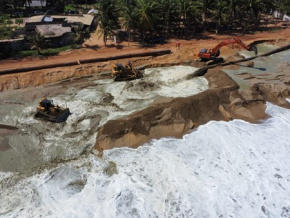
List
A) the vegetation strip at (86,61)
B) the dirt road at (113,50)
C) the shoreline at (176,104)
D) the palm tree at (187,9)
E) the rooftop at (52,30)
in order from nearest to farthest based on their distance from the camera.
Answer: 1. the shoreline at (176,104)
2. the vegetation strip at (86,61)
3. the dirt road at (113,50)
4. the rooftop at (52,30)
5. the palm tree at (187,9)

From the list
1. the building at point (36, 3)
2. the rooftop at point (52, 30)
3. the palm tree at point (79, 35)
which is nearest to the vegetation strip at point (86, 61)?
the palm tree at point (79, 35)

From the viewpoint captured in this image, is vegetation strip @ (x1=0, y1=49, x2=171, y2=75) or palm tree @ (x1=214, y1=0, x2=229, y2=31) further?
palm tree @ (x1=214, y1=0, x2=229, y2=31)

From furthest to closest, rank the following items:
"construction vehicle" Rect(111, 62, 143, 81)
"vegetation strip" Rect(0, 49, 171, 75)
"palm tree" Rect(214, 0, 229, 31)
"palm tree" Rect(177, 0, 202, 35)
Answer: "palm tree" Rect(214, 0, 229, 31) → "palm tree" Rect(177, 0, 202, 35) → "vegetation strip" Rect(0, 49, 171, 75) → "construction vehicle" Rect(111, 62, 143, 81)

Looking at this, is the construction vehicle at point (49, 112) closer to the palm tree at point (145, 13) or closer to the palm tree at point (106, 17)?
the palm tree at point (106, 17)

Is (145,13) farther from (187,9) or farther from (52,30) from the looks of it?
(52,30)

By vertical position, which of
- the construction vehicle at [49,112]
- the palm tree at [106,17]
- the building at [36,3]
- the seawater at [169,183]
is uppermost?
the building at [36,3]

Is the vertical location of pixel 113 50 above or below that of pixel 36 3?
below

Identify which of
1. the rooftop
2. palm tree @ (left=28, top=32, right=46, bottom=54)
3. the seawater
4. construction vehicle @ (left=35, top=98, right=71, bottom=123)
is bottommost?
the seawater

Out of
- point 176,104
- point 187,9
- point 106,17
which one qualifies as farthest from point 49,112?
point 187,9

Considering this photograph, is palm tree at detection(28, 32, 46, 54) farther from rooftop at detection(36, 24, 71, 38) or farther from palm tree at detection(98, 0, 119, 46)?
palm tree at detection(98, 0, 119, 46)

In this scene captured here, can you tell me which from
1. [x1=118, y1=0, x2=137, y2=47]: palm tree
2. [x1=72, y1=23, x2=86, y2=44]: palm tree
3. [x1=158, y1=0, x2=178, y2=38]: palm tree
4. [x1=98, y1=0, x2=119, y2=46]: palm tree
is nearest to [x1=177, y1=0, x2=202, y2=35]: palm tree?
[x1=158, y1=0, x2=178, y2=38]: palm tree
